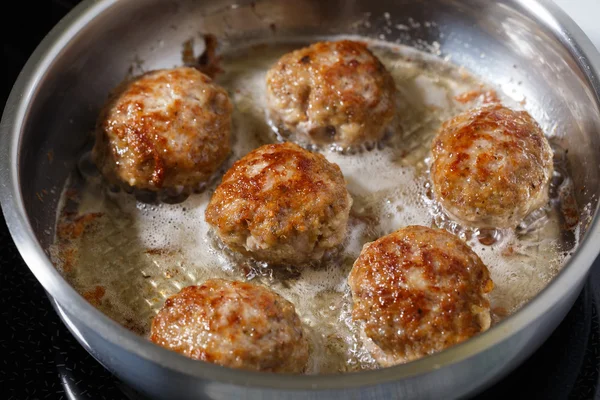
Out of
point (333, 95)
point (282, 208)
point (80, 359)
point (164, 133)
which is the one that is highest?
point (333, 95)

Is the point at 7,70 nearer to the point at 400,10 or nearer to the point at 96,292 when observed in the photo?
the point at 96,292

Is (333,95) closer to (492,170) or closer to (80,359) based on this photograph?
(492,170)

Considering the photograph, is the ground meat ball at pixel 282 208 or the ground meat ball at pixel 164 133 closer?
the ground meat ball at pixel 282 208

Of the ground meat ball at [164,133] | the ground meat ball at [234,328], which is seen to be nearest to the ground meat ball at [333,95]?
the ground meat ball at [164,133]

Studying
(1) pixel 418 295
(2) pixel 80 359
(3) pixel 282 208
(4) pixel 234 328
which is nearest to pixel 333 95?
(3) pixel 282 208

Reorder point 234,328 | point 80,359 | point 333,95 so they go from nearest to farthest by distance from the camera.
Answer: point 234,328
point 80,359
point 333,95

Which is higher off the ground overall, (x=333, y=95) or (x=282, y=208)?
(x=333, y=95)

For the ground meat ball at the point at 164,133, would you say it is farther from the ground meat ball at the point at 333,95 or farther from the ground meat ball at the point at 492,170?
the ground meat ball at the point at 492,170
